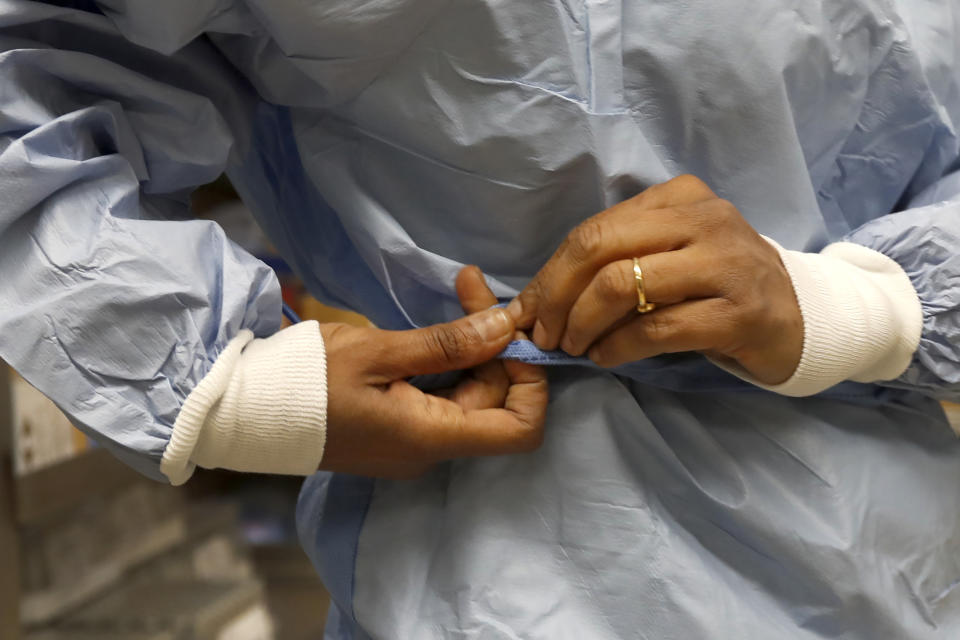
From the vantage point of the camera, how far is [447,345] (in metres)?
0.47

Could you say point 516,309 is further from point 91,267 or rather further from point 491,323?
point 91,267

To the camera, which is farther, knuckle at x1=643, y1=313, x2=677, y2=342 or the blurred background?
the blurred background

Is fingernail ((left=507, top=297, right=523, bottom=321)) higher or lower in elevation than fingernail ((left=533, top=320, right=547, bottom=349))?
higher

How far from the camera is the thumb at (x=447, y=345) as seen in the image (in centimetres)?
47

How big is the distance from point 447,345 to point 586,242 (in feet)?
0.32

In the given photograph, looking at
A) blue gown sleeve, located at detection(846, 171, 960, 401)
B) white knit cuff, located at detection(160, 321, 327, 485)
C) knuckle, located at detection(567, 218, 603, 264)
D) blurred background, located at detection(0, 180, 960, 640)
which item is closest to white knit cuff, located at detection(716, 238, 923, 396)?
blue gown sleeve, located at detection(846, 171, 960, 401)

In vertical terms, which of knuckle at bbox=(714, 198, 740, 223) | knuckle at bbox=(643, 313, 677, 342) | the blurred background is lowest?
the blurred background

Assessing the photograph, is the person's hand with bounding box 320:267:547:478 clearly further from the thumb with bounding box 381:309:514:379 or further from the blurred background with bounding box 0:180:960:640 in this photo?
the blurred background with bounding box 0:180:960:640

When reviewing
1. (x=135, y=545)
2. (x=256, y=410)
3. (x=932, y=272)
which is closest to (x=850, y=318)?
(x=932, y=272)

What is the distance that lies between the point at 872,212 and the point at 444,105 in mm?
311

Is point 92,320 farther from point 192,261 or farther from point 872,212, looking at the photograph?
point 872,212

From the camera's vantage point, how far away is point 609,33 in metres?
0.46

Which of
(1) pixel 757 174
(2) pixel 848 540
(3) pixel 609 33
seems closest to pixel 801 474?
(2) pixel 848 540

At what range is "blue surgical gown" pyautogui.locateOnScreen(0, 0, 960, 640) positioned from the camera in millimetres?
437
